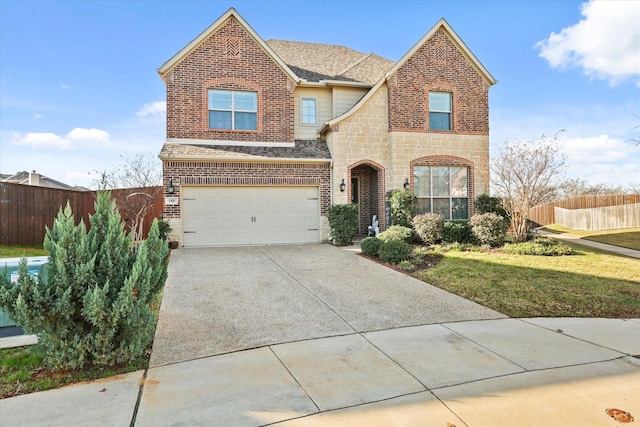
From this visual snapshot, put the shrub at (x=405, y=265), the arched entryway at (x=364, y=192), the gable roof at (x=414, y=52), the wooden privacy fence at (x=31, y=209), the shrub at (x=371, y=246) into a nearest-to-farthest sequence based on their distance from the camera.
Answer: the shrub at (x=405, y=265) < the shrub at (x=371, y=246) < the wooden privacy fence at (x=31, y=209) < the gable roof at (x=414, y=52) < the arched entryway at (x=364, y=192)

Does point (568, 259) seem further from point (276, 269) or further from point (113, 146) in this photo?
point (113, 146)

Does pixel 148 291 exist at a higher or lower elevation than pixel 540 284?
higher

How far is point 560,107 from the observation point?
54.6ft

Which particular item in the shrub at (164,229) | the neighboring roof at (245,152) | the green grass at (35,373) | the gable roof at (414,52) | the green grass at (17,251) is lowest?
the green grass at (35,373)

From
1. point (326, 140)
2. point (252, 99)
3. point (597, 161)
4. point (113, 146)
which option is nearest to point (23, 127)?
point (113, 146)

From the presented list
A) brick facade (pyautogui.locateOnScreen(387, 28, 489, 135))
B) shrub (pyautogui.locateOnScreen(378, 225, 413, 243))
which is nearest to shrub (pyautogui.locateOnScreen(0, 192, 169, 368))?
shrub (pyautogui.locateOnScreen(378, 225, 413, 243))

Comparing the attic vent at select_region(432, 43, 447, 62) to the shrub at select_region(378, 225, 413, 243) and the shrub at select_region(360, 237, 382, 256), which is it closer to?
the shrub at select_region(378, 225, 413, 243)

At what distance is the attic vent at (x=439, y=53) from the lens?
13867mm

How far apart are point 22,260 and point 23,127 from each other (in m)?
19.2

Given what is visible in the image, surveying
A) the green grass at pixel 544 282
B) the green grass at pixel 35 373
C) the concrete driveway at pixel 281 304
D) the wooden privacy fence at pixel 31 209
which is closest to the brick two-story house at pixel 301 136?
the wooden privacy fence at pixel 31 209

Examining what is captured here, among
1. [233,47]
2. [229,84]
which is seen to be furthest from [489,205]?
[233,47]

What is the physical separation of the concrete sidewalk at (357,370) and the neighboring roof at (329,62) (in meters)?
10.9

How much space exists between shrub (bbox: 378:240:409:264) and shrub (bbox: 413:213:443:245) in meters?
2.34

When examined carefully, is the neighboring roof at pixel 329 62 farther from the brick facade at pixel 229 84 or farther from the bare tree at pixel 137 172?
the bare tree at pixel 137 172
